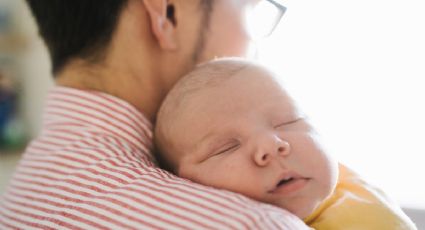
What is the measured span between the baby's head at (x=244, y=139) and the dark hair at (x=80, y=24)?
6.7 inches

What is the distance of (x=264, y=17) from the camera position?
1.00 meters

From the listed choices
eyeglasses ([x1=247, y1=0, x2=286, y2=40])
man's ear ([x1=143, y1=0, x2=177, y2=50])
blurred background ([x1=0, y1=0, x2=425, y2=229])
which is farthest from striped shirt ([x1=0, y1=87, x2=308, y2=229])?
blurred background ([x1=0, y1=0, x2=425, y2=229])

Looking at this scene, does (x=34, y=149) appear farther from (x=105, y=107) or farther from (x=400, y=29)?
(x=400, y=29)

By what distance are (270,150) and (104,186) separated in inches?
9.5

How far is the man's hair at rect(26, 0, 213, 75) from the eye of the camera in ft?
2.64

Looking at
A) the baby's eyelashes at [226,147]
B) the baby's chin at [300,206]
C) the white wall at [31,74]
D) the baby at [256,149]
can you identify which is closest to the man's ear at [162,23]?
the baby at [256,149]

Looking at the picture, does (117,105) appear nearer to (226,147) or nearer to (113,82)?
(113,82)

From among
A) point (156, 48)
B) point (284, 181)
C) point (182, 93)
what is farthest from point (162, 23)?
point (284, 181)

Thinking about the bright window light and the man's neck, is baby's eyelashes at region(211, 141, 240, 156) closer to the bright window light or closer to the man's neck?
the man's neck

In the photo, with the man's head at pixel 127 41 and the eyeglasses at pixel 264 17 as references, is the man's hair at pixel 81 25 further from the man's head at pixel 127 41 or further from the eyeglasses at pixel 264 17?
the eyeglasses at pixel 264 17

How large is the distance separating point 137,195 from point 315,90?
76cm

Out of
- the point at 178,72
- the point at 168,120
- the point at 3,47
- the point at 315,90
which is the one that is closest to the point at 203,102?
the point at 168,120

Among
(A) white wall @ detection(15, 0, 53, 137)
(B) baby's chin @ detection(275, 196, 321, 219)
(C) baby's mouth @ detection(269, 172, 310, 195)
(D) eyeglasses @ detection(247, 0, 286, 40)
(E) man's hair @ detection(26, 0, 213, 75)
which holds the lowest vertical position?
(A) white wall @ detection(15, 0, 53, 137)

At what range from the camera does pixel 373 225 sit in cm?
72
